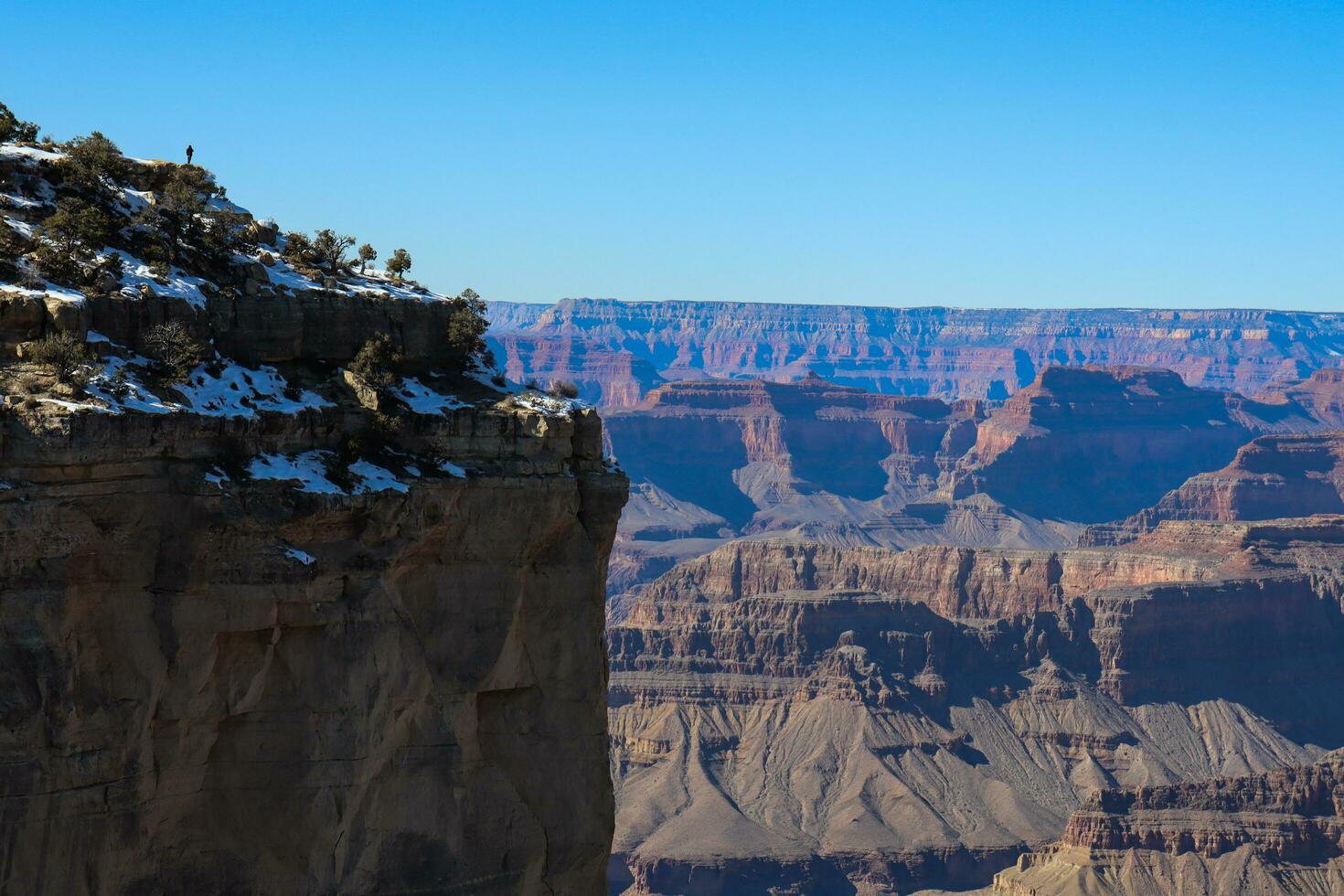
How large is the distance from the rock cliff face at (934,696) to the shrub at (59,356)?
10358 cm

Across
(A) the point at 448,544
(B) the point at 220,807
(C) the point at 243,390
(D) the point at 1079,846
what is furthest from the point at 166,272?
(D) the point at 1079,846

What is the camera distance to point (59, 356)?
20.3 metres

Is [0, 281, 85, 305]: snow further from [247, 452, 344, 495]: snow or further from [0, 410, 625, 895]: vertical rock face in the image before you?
[247, 452, 344, 495]: snow

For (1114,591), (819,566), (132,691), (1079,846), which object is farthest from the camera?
(819,566)

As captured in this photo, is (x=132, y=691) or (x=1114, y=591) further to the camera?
(x=1114, y=591)

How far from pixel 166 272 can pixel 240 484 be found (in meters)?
2.98

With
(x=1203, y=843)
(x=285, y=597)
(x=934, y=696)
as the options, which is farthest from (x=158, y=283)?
(x=934, y=696)

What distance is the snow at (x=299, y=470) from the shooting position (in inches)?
839

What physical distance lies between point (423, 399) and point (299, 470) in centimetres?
226

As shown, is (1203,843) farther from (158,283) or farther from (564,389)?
(158,283)

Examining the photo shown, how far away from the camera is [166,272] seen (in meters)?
22.6

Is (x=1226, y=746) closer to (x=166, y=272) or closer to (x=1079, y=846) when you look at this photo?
(x=1079, y=846)

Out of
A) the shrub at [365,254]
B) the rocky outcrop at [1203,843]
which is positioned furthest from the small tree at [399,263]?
the rocky outcrop at [1203,843]

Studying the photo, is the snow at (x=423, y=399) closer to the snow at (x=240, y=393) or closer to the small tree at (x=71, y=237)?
the snow at (x=240, y=393)
